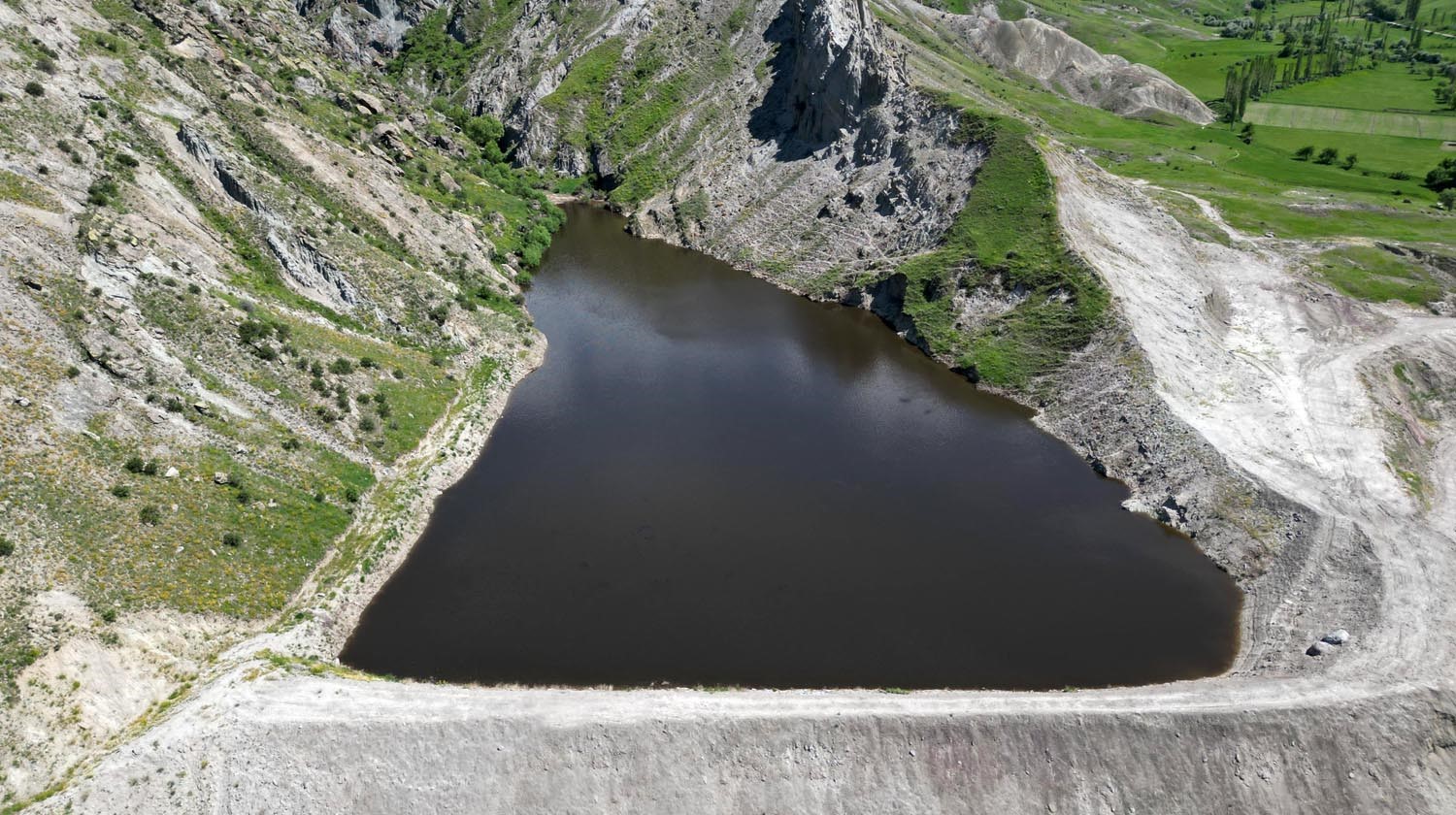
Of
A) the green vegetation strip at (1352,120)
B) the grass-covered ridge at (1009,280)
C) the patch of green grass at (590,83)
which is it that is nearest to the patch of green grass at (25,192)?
the grass-covered ridge at (1009,280)

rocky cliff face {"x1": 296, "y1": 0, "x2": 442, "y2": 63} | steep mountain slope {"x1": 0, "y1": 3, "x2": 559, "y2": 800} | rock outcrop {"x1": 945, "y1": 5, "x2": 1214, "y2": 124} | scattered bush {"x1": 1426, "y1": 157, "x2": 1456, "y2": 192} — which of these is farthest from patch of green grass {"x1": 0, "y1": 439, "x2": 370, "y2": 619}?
rock outcrop {"x1": 945, "y1": 5, "x2": 1214, "y2": 124}

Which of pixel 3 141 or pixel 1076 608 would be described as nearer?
pixel 1076 608

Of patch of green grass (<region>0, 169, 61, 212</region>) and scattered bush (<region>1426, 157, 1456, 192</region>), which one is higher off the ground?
scattered bush (<region>1426, 157, 1456, 192</region>)

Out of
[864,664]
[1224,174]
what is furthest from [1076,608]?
[1224,174]

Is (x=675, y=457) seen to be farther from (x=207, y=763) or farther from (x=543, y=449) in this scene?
(x=207, y=763)

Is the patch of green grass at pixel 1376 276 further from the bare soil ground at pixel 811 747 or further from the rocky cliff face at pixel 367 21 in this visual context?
the rocky cliff face at pixel 367 21

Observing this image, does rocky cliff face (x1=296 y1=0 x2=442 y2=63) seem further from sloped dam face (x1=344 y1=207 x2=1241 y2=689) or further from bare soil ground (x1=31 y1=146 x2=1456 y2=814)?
bare soil ground (x1=31 y1=146 x2=1456 y2=814)

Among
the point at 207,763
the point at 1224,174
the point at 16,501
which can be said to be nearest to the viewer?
the point at 207,763

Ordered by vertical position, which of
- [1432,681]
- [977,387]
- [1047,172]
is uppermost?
[1047,172]

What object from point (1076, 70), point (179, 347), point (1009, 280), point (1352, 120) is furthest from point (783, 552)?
point (1352, 120)
